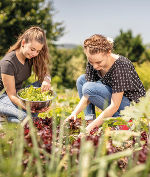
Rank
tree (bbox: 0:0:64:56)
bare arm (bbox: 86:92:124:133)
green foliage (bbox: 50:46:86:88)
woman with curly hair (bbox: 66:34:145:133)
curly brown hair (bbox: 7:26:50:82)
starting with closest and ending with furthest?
bare arm (bbox: 86:92:124:133), woman with curly hair (bbox: 66:34:145:133), curly brown hair (bbox: 7:26:50:82), tree (bbox: 0:0:64:56), green foliage (bbox: 50:46:86:88)

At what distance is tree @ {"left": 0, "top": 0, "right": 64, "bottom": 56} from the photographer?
28.0 feet

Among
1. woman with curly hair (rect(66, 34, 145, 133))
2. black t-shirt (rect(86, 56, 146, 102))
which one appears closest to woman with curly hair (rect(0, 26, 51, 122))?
woman with curly hair (rect(66, 34, 145, 133))

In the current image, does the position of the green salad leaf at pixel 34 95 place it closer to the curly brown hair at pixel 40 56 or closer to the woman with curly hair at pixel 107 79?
the woman with curly hair at pixel 107 79

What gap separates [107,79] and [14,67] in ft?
4.00

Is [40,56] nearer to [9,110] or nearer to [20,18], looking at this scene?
[9,110]

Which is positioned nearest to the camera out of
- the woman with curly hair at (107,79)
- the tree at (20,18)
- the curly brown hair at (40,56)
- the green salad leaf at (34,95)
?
the woman with curly hair at (107,79)

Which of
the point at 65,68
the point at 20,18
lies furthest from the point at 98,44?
the point at 65,68

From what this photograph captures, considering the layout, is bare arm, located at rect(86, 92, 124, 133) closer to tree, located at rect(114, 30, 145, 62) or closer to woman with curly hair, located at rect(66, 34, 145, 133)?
woman with curly hair, located at rect(66, 34, 145, 133)

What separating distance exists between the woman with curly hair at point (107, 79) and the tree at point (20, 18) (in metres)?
6.26

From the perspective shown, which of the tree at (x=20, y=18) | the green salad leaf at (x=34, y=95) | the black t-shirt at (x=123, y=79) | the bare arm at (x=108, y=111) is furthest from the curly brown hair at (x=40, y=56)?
the tree at (x=20, y=18)

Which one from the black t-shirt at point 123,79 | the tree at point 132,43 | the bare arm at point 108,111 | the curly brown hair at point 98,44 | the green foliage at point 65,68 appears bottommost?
the green foliage at point 65,68

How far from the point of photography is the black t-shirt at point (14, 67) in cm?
274

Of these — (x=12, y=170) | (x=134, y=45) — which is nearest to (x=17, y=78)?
(x=12, y=170)

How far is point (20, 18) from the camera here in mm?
8828
